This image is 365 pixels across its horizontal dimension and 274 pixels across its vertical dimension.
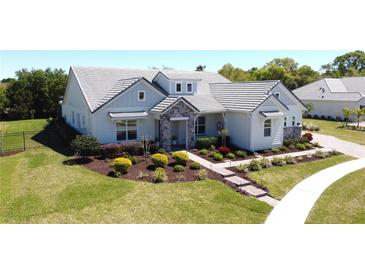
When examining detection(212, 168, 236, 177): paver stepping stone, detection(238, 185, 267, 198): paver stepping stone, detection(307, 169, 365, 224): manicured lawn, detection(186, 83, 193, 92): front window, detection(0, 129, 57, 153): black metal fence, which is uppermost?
detection(186, 83, 193, 92): front window

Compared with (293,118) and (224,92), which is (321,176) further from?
(224,92)

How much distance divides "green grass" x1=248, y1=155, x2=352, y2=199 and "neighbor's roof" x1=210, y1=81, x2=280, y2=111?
5.49 metres

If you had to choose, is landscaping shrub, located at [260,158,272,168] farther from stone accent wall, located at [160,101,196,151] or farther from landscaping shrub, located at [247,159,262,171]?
stone accent wall, located at [160,101,196,151]

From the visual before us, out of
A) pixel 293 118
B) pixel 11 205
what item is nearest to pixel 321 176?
pixel 293 118

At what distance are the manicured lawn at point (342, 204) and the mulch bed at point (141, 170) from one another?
17.5 feet

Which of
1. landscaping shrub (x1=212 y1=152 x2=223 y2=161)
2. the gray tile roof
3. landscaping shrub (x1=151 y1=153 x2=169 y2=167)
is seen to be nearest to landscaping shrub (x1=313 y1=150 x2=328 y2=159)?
landscaping shrub (x1=212 y1=152 x2=223 y2=161)

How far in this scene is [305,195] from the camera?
14477mm

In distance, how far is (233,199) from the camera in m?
13.5

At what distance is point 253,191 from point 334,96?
123ft

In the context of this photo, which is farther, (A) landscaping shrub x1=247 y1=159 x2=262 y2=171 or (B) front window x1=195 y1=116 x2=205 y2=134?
(B) front window x1=195 y1=116 x2=205 y2=134

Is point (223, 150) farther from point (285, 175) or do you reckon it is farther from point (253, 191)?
point (253, 191)

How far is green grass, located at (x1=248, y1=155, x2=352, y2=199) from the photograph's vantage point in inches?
608

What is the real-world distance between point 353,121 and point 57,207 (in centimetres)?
4240

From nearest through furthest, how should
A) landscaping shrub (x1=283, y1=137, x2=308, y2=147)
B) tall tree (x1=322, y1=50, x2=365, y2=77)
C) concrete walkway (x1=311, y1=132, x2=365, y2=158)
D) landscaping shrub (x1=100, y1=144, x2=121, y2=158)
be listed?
landscaping shrub (x1=100, y1=144, x2=121, y2=158) < concrete walkway (x1=311, y1=132, x2=365, y2=158) < landscaping shrub (x1=283, y1=137, x2=308, y2=147) < tall tree (x1=322, y1=50, x2=365, y2=77)
